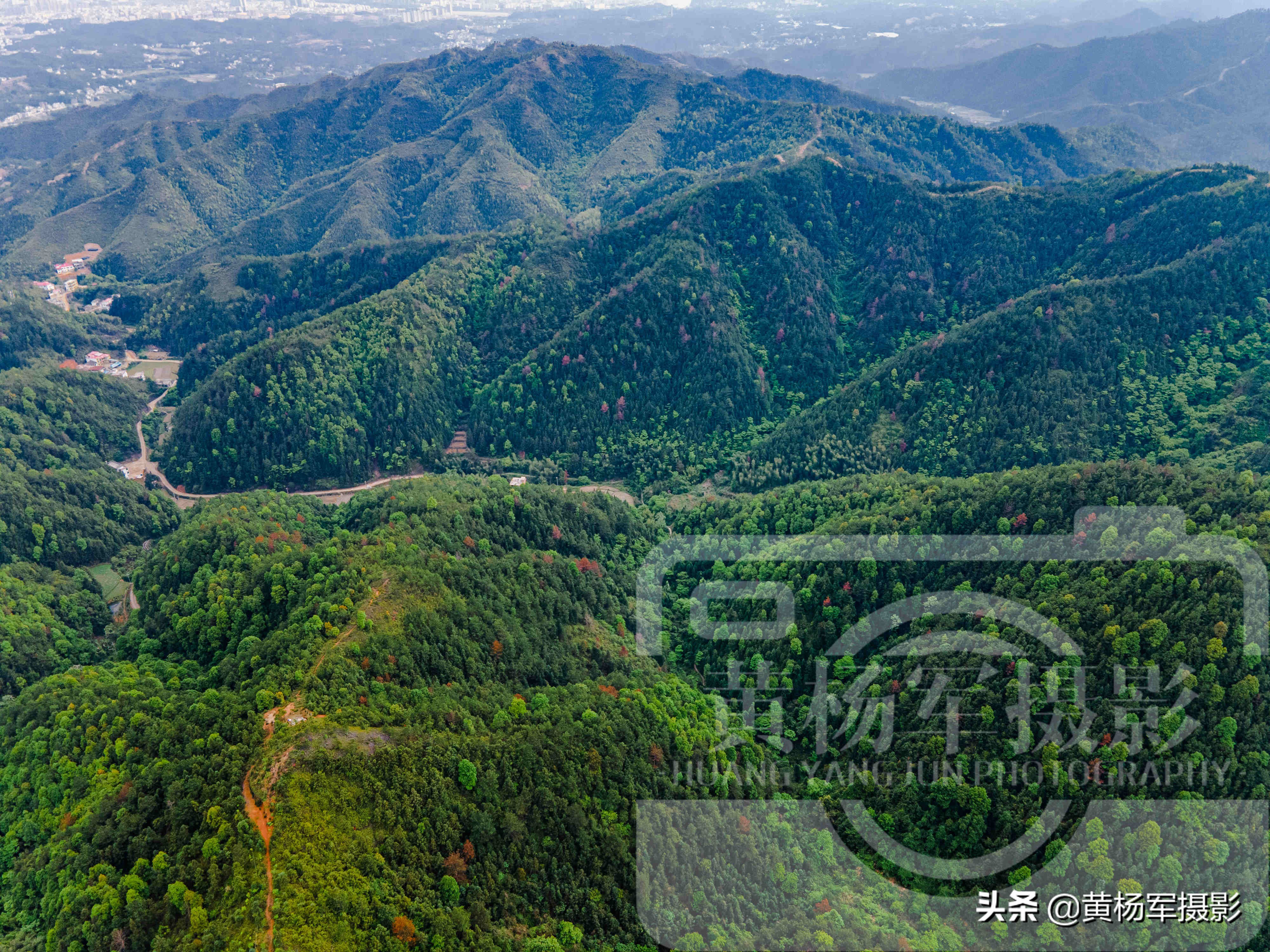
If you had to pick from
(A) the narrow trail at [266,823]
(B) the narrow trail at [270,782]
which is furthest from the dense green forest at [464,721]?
(A) the narrow trail at [266,823]

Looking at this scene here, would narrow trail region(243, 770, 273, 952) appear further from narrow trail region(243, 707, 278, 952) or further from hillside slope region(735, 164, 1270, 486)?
hillside slope region(735, 164, 1270, 486)

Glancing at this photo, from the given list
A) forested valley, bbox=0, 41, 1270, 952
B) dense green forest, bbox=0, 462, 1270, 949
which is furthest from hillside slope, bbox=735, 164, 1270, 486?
dense green forest, bbox=0, 462, 1270, 949

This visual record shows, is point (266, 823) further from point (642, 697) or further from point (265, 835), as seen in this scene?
point (642, 697)

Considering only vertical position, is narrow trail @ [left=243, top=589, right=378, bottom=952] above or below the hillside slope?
below

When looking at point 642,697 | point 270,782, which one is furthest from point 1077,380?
point 270,782

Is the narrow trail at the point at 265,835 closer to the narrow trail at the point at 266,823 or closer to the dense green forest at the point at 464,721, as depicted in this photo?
the narrow trail at the point at 266,823

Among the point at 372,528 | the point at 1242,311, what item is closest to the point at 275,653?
the point at 372,528

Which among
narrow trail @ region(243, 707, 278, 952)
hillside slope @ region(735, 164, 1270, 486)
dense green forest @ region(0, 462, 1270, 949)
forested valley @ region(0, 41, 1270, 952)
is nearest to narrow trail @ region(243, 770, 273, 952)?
narrow trail @ region(243, 707, 278, 952)

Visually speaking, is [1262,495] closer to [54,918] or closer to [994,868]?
[994,868]

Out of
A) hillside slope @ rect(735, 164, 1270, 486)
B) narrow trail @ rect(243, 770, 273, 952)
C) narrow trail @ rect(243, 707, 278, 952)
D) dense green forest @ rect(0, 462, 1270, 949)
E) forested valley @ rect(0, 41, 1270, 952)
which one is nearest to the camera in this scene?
narrow trail @ rect(243, 770, 273, 952)

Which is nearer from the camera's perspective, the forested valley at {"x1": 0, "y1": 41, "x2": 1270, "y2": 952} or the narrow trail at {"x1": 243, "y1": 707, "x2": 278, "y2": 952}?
the narrow trail at {"x1": 243, "y1": 707, "x2": 278, "y2": 952}

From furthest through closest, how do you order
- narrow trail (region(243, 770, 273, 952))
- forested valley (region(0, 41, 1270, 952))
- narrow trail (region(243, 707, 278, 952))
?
forested valley (region(0, 41, 1270, 952)) < narrow trail (region(243, 707, 278, 952)) < narrow trail (region(243, 770, 273, 952))
